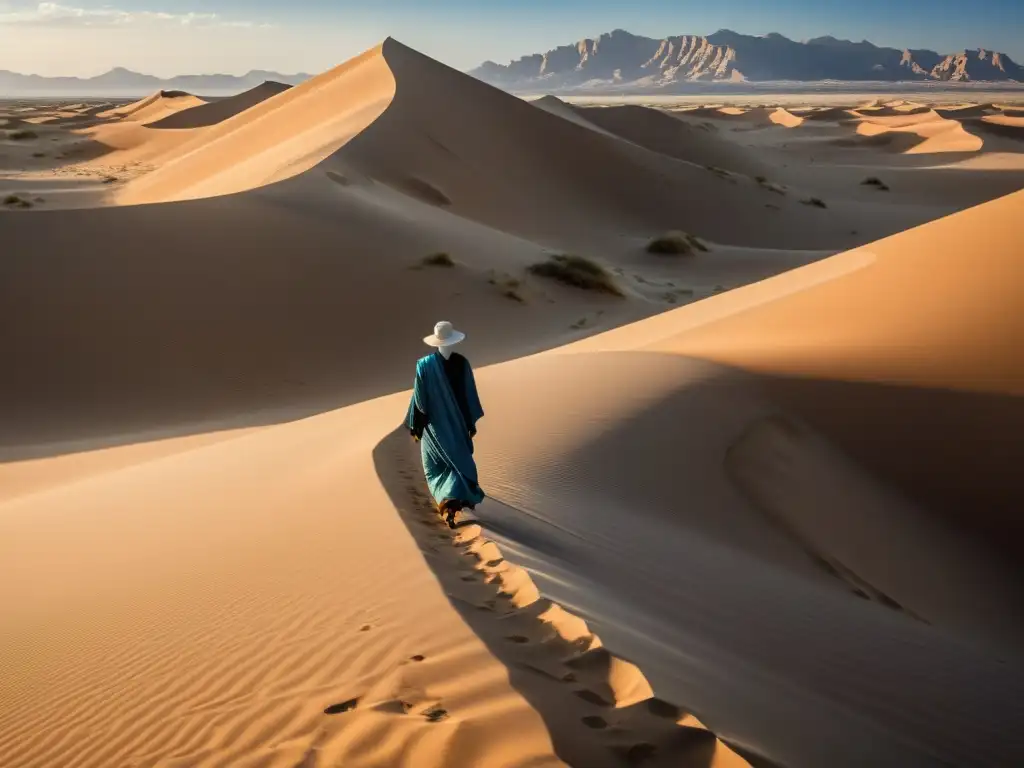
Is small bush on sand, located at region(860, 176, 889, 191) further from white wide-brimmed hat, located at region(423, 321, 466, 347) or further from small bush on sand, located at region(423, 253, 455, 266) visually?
white wide-brimmed hat, located at region(423, 321, 466, 347)

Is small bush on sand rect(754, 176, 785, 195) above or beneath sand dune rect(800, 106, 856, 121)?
beneath

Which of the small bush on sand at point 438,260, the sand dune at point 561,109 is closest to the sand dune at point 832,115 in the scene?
the sand dune at point 561,109

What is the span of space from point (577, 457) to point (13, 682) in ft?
12.9

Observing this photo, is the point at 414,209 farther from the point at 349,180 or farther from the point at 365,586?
the point at 365,586

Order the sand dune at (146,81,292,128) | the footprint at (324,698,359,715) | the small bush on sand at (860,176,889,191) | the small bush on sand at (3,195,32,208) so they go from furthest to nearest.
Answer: the sand dune at (146,81,292,128)
the small bush on sand at (860,176,889,191)
the small bush on sand at (3,195,32,208)
the footprint at (324,698,359,715)

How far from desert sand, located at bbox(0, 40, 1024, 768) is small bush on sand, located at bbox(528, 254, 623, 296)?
0.34 meters

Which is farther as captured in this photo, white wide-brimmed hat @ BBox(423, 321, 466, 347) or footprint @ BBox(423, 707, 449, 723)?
white wide-brimmed hat @ BBox(423, 321, 466, 347)

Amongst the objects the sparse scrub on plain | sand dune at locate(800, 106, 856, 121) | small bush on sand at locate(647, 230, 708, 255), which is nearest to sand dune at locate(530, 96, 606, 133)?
small bush on sand at locate(647, 230, 708, 255)

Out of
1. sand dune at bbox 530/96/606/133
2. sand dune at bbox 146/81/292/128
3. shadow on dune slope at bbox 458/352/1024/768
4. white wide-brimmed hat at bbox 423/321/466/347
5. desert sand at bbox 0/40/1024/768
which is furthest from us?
sand dune at bbox 146/81/292/128

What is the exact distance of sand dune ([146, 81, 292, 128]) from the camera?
59.0 m

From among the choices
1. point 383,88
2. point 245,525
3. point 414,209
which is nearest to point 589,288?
point 414,209

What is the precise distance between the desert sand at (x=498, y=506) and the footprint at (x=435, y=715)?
0.05 ft

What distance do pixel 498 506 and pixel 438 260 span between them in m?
12.9

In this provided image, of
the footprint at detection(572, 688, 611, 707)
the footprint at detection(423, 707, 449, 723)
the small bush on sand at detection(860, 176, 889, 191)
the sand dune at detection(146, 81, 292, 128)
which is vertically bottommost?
the footprint at detection(572, 688, 611, 707)
